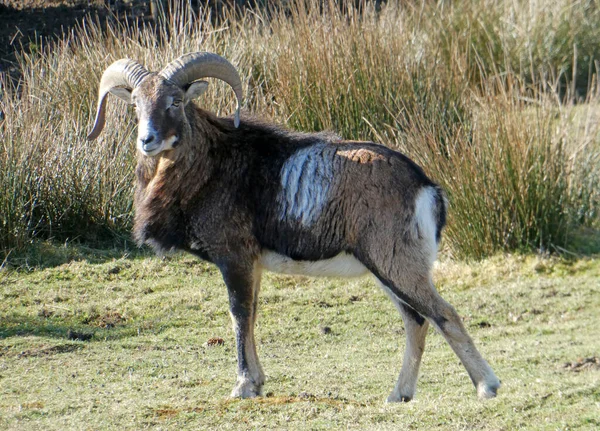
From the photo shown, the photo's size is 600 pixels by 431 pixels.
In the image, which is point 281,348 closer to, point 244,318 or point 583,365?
point 244,318

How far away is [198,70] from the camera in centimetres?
790

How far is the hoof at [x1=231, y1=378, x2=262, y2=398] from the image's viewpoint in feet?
23.8

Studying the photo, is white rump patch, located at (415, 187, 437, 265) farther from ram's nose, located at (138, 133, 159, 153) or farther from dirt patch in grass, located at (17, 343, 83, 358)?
dirt patch in grass, located at (17, 343, 83, 358)

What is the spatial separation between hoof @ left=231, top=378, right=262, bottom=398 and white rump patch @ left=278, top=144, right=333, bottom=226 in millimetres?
1285

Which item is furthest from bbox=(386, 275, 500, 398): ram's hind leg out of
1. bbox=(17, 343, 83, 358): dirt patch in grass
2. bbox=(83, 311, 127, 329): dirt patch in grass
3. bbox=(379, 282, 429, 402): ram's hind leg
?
bbox=(83, 311, 127, 329): dirt patch in grass

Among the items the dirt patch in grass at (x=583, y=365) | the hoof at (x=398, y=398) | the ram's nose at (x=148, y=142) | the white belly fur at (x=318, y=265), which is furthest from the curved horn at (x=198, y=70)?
the dirt patch in grass at (x=583, y=365)

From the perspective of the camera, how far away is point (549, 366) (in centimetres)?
802

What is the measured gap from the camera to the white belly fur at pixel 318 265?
712cm

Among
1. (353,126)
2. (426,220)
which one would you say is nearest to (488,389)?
(426,220)

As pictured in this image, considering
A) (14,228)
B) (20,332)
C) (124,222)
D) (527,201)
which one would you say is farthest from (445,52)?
(20,332)

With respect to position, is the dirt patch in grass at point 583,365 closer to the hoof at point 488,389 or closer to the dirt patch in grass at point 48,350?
the hoof at point 488,389

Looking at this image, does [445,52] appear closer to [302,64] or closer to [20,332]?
[302,64]

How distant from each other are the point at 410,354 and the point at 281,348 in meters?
2.08

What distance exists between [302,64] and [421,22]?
387cm
